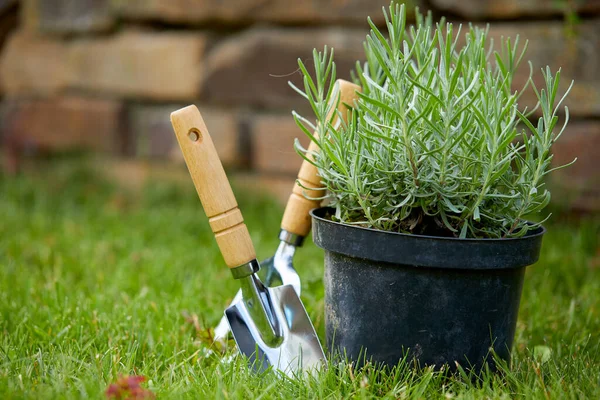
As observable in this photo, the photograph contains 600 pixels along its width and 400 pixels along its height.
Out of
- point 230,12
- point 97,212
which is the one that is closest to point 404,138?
point 230,12

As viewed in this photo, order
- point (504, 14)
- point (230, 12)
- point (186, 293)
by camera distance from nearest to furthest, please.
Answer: point (186, 293)
point (504, 14)
point (230, 12)

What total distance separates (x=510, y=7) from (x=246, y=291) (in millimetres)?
1414

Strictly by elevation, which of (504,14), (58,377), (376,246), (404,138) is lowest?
(58,377)

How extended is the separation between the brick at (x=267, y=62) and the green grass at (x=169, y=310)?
411mm

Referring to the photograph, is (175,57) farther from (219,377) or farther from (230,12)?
(219,377)

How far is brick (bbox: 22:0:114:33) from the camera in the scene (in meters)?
2.68

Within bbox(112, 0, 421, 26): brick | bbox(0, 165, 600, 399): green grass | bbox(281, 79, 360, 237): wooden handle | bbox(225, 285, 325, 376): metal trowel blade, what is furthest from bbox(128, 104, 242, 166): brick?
bbox(225, 285, 325, 376): metal trowel blade

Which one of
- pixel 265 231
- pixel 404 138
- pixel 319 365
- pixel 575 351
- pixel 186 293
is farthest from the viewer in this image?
pixel 265 231

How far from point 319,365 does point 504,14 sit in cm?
145

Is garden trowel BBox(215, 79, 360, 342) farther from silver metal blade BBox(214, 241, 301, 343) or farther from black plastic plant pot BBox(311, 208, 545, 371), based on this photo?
black plastic plant pot BBox(311, 208, 545, 371)

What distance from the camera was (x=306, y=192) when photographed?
125cm

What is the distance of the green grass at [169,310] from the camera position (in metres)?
1.06

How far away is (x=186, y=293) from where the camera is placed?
159 centimetres

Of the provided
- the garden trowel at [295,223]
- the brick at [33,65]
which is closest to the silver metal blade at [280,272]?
the garden trowel at [295,223]
